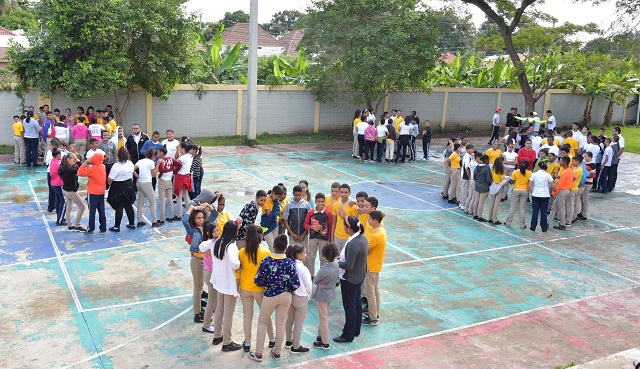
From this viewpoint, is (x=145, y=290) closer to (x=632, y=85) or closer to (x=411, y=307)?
(x=411, y=307)

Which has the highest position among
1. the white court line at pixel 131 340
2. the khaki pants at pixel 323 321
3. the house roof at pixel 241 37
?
the house roof at pixel 241 37

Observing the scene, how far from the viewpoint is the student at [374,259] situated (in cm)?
808

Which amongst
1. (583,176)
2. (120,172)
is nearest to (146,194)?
(120,172)

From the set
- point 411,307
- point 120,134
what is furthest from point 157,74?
point 411,307

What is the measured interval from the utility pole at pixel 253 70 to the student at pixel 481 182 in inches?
431

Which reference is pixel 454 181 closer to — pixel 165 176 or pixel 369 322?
pixel 165 176

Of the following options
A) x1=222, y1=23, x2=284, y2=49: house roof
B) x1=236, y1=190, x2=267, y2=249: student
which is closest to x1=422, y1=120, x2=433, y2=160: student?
x1=236, y1=190, x2=267, y2=249: student

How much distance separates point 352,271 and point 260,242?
1.39 meters

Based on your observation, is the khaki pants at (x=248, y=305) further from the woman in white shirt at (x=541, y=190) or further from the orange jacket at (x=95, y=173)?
the woman in white shirt at (x=541, y=190)

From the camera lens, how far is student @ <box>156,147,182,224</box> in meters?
12.5

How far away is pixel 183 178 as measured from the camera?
12961 mm

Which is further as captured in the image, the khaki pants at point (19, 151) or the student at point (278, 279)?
the khaki pants at point (19, 151)

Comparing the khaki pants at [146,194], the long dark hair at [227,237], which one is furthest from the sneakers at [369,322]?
the khaki pants at [146,194]

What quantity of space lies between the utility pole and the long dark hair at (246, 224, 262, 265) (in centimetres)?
1585
